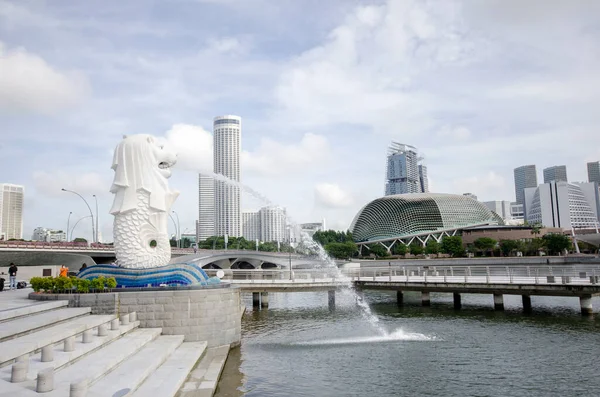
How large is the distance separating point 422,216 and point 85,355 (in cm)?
13858

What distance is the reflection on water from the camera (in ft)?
54.3

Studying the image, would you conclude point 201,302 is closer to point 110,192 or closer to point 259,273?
point 110,192

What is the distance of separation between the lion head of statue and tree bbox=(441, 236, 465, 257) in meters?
95.9

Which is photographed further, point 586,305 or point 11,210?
point 11,210

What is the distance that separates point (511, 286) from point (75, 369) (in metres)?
30.5

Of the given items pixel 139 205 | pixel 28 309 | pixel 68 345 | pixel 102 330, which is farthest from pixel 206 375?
pixel 139 205

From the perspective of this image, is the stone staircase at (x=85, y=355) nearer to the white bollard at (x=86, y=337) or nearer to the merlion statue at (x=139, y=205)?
the white bollard at (x=86, y=337)

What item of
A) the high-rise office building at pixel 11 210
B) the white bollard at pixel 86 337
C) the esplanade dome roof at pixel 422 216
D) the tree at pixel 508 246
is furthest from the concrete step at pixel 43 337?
the high-rise office building at pixel 11 210

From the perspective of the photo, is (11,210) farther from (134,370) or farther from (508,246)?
(134,370)

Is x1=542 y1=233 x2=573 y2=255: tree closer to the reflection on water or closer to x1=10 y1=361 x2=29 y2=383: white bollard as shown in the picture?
the reflection on water

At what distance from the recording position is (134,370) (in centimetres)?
1409

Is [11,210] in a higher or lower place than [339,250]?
higher

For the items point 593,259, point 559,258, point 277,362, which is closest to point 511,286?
point 277,362

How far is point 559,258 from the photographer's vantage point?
94.6 m
